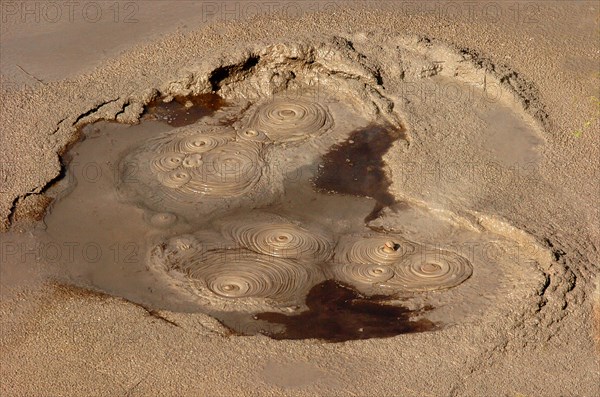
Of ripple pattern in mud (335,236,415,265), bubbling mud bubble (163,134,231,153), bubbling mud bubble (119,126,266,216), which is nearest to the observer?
ripple pattern in mud (335,236,415,265)

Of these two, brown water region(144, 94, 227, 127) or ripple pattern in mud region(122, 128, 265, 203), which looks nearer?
ripple pattern in mud region(122, 128, 265, 203)

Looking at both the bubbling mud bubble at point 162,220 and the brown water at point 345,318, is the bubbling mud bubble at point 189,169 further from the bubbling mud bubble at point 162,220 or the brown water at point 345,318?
the brown water at point 345,318

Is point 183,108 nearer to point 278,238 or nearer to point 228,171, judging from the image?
point 228,171

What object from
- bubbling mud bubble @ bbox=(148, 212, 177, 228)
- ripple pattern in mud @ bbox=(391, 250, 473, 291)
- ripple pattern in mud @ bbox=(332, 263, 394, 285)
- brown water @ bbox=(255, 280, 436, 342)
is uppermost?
ripple pattern in mud @ bbox=(391, 250, 473, 291)

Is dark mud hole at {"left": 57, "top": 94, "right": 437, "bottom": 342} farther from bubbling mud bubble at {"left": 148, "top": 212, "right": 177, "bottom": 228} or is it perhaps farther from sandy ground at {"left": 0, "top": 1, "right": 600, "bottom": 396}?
bubbling mud bubble at {"left": 148, "top": 212, "right": 177, "bottom": 228}

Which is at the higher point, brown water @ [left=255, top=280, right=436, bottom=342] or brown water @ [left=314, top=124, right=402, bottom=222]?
brown water @ [left=314, top=124, right=402, bottom=222]

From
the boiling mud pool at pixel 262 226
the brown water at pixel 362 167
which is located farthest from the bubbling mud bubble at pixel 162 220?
the brown water at pixel 362 167

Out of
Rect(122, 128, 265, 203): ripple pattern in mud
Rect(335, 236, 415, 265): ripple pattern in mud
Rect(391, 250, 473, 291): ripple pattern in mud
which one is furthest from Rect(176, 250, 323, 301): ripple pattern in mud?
Rect(122, 128, 265, 203): ripple pattern in mud
